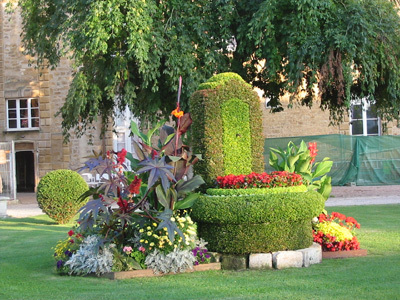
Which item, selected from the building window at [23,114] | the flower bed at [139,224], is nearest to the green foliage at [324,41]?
the flower bed at [139,224]

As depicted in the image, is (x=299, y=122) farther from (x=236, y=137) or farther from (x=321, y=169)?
(x=236, y=137)

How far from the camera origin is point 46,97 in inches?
1109

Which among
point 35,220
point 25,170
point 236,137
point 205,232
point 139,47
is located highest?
point 139,47

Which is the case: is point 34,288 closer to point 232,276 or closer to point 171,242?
point 171,242

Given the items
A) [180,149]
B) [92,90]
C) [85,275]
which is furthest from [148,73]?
[85,275]

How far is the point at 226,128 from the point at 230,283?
244 centimetres

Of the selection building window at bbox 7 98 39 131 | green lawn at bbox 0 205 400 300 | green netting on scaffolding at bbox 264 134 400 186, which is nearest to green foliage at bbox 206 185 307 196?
green lawn at bbox 0 205 400 300

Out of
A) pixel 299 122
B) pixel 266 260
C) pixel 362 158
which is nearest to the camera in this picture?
pixel 266 260

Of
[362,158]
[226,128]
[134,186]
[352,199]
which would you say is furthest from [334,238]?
[362,158]

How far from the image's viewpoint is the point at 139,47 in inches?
585

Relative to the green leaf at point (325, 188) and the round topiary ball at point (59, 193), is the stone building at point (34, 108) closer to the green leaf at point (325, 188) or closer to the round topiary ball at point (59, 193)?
the round topiary ball at point (59, 193)

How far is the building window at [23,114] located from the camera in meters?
28.4

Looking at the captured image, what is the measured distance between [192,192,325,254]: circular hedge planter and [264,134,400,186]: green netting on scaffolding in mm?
15620

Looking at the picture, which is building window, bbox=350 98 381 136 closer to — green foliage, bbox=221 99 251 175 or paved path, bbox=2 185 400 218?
paved path, bbox=2 185 400 218
